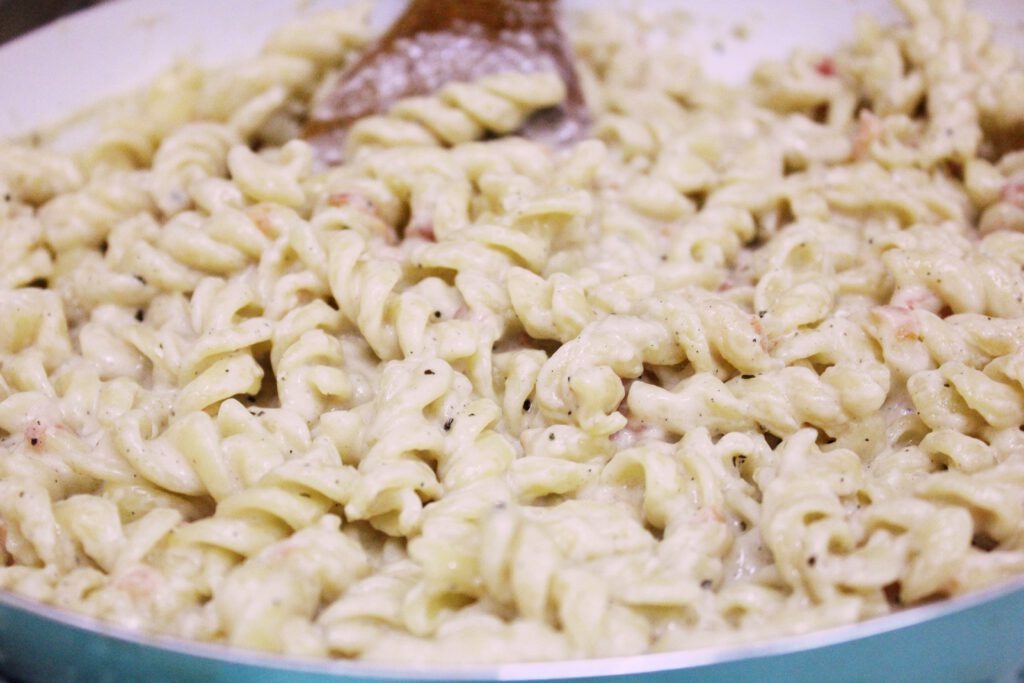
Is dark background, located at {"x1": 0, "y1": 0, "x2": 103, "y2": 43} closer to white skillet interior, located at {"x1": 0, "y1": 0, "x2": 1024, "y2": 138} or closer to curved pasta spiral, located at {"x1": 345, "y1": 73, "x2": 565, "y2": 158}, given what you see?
white skillet interior, located at {"x1": 0, "y1": 0, "x2": 1024, "y2": 138}

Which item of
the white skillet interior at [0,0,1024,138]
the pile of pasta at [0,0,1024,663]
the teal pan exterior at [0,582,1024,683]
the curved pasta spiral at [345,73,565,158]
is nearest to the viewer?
the teal pan exterior at [0,582,1024,683]

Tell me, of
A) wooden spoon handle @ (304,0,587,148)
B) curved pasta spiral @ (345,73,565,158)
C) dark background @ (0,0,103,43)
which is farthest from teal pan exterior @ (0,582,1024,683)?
dark background @ (0,0,103,43)

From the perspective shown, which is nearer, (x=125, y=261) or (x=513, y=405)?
(x=513, y=405)

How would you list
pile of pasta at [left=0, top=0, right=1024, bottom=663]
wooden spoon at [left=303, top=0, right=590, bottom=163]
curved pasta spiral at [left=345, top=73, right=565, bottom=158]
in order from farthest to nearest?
wooden spoon at [left=303, top=0, right=590, bottom=163], curved pasta spiral at [left=345, top=73, right=565, bottom=158], pile of pasta at [left=0, top=0, right=1024, bottom=663]

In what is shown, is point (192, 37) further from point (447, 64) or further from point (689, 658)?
point (689, 658)

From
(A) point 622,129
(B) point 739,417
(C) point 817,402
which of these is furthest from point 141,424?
(A) point 622,129

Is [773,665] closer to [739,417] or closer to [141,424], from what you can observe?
[739,417]

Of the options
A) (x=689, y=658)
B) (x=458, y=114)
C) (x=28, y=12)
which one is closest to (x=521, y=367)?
(x=689, y=658)
